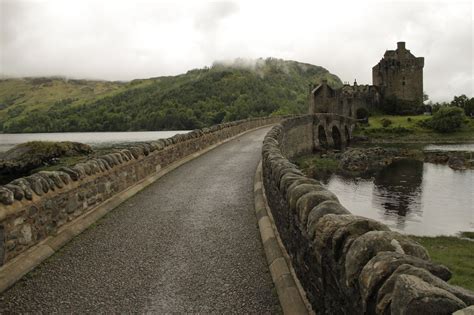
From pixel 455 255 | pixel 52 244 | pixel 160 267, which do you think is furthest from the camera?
pixel 455 255

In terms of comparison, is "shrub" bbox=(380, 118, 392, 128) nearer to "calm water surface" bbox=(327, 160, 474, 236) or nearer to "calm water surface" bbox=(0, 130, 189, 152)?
"calm water surface" bbox=(327, 160, 474, 236)

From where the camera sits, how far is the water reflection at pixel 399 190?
24.3 meters

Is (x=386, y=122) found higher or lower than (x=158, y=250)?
higher

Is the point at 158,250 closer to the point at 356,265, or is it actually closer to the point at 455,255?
the point at 356,265

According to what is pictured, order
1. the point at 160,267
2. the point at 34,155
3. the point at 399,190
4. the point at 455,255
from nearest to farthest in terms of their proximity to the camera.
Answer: the point at 160,267 → the point at 455,255 → the point at 34,155 → the point at 399,190

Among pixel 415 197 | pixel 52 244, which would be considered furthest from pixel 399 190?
pixel 52 244

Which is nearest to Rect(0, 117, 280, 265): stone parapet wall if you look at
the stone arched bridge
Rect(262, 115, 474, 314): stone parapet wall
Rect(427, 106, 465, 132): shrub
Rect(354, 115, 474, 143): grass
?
the stone arched bridge

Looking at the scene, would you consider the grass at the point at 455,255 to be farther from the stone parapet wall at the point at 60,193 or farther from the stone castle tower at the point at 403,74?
the stone castle tower at the point at 403,74

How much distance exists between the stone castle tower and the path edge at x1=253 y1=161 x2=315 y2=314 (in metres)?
76.9

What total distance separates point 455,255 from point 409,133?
56345 millimetres

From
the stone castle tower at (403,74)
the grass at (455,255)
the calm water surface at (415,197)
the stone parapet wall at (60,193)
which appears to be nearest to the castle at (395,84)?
the stone castle tower at (403,74)

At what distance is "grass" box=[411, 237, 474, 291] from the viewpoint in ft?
41.3

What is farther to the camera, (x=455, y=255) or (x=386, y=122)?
(x=386, y=122)

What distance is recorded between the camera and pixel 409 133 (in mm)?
67688
